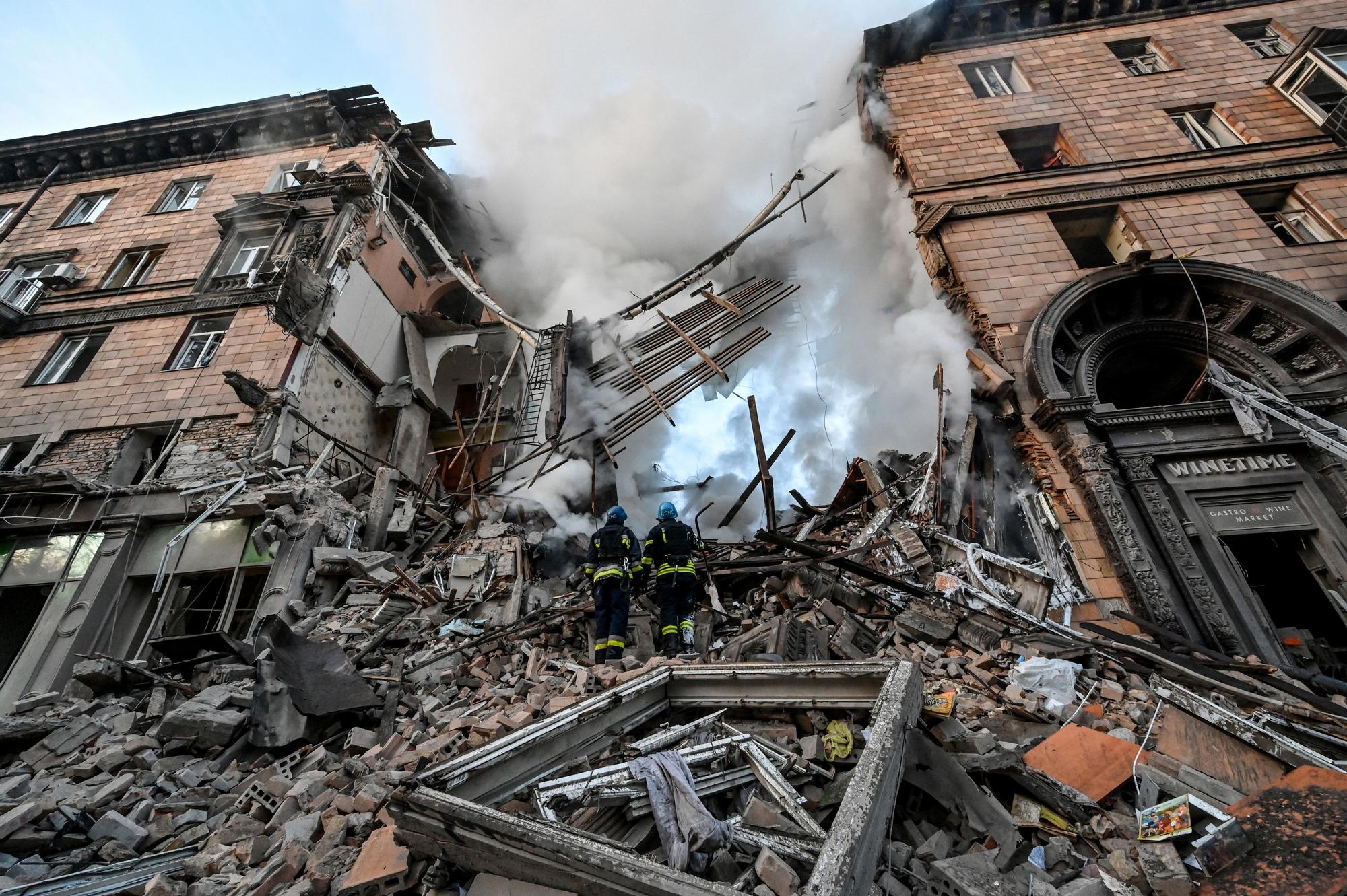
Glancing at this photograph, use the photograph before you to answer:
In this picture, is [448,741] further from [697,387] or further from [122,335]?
[122,335]

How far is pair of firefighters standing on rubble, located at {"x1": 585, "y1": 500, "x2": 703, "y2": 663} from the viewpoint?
587 cm

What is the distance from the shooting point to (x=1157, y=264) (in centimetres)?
854

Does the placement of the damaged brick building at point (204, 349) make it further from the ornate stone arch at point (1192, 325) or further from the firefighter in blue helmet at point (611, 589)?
the ornate stone arch at point (1192, 325)

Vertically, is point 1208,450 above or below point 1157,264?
below

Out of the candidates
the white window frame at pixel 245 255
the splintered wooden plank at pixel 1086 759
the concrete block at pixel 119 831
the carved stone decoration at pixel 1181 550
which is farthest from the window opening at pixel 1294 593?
the white window frame at pixel 245 255

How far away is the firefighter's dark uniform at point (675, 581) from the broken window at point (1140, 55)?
15.8 metres

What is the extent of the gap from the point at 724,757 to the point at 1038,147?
48.4 ft

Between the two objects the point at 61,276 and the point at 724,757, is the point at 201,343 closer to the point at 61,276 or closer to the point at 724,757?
the point at 61,276

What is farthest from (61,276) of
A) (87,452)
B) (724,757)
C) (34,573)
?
(724,757)

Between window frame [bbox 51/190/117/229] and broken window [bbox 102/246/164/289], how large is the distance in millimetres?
2448

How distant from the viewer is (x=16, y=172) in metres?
16.0

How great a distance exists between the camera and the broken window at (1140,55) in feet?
39.9

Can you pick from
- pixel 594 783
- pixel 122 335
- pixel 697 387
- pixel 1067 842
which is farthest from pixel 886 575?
pixel 122 335

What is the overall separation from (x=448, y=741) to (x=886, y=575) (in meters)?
5.10
